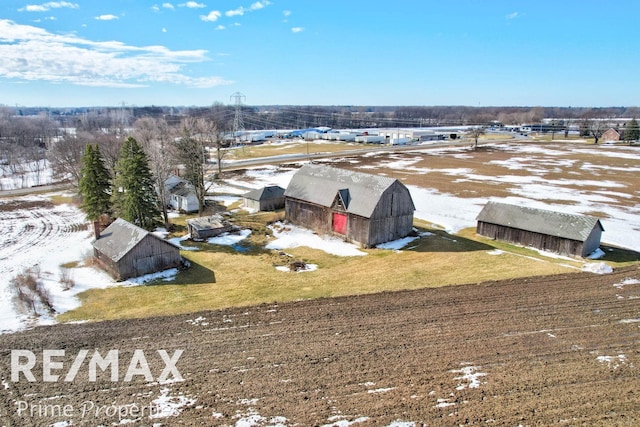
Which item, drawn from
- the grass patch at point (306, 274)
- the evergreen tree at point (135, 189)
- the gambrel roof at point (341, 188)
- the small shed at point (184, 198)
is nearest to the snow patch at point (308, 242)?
the grass patch at point (306, 274)

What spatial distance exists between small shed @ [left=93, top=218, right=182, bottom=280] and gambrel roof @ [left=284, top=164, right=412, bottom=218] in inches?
557

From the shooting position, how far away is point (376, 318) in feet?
69.0

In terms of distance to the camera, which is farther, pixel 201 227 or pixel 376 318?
pixel 201 227

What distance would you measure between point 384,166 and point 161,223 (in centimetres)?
5032

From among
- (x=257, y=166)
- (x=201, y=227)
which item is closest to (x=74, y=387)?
(x=201, y=227)

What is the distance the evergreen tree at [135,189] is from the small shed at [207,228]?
13.0 ft

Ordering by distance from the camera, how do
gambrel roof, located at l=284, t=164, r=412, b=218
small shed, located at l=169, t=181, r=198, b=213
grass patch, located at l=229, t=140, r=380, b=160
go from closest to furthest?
1. gambrel roof, located at l=284, t=164, r=412, b=218
2. small shed, located at l=169, t=181, r=198, b=213
3. grass patch, located at l=229, t=140, r=380, b=160

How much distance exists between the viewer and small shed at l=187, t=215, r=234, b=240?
3642cm

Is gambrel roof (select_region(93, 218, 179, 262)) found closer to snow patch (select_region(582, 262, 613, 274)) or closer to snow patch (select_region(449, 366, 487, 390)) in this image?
snow patch (select_region(449, 366, 487, 390))

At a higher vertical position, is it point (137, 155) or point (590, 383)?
point (137, 155)

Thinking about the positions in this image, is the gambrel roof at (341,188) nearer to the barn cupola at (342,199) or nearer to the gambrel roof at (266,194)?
the barn cupola at (342,199)

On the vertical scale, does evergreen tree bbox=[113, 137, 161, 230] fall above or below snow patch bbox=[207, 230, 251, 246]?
above

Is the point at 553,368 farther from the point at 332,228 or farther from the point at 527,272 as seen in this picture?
the point at 332,228

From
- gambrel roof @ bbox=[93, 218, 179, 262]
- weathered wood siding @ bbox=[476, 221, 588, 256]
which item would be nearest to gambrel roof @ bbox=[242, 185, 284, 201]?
gambrel roof @ bbox=[93, 218, 179, 262]
